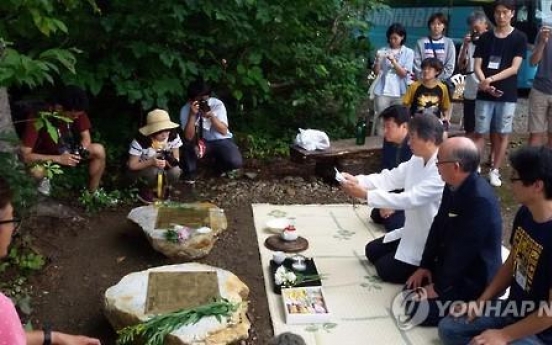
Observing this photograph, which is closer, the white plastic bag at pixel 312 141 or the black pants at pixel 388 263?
the black pants at pixel 388 263

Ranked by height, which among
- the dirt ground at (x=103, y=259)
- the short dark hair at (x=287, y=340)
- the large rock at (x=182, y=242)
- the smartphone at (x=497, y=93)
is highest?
the smartphone at (x=497, y=93)

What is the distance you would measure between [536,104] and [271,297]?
12.6 ft

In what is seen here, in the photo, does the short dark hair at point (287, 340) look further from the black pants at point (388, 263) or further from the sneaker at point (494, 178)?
the sneaker at point (494, 178)

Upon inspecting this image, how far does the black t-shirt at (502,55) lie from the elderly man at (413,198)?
2.23m

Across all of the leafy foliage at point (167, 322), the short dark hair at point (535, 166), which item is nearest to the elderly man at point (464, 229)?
the short dark hair at point (535, 166)

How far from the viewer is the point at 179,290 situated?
3705 millimetres

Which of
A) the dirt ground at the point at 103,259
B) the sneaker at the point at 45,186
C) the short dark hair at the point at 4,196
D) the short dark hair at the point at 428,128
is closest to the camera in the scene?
the short dark hair at the point at 4,196

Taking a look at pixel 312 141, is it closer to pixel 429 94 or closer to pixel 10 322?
pixel 429 94

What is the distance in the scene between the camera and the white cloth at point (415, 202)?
414cm

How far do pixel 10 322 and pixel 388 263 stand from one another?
2956 mm

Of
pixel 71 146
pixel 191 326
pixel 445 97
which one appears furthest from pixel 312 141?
pixel 191 326

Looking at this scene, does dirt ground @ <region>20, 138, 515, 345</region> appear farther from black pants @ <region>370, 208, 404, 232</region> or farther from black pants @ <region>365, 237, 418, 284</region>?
black pants @ <region>365, 237, 418, 284</region>

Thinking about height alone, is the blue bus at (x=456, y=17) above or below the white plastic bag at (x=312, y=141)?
above

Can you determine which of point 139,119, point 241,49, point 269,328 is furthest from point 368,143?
point 269,328
